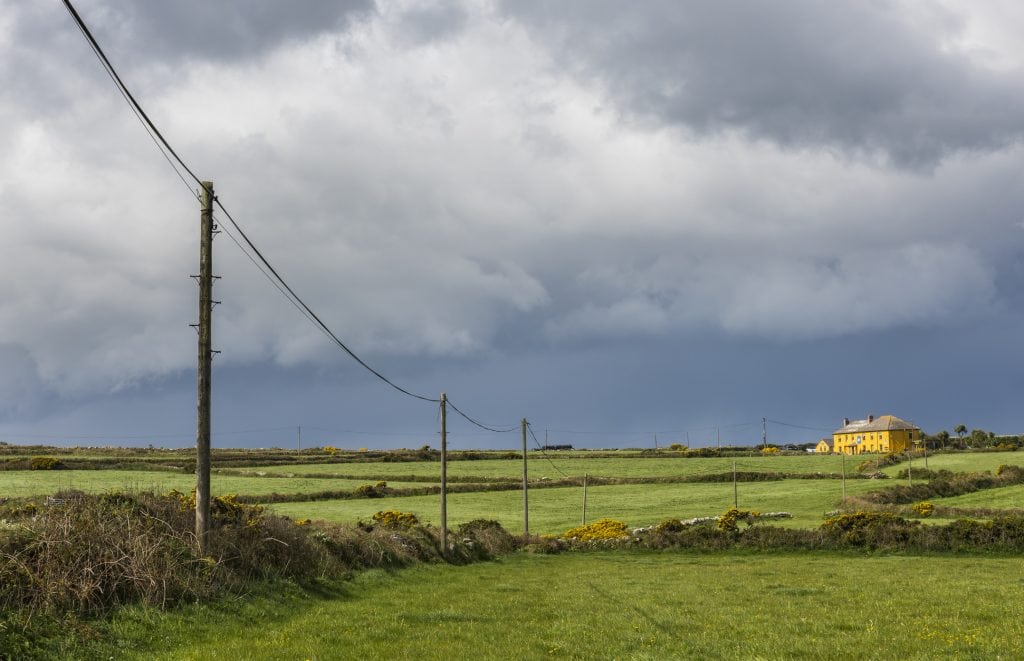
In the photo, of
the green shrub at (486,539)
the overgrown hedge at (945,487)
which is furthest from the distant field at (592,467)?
the green shrub at (486,539)

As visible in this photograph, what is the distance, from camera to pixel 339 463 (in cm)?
12619

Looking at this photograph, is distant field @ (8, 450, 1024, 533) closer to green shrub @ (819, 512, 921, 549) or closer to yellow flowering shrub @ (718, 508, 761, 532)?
yellow flowering shrub @ (718, 508, 761, 532)

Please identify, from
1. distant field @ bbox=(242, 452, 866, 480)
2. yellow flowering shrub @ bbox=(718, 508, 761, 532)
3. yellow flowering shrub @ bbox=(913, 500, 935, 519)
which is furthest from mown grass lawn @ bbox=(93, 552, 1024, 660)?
distant field @ bbox=(242, 452, 866, 480)

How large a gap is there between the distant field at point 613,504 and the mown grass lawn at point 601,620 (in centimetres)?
3438

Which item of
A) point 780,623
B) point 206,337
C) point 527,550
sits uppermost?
point 206,337

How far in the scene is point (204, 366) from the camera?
2511 cm

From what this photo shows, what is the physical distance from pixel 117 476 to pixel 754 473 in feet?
260

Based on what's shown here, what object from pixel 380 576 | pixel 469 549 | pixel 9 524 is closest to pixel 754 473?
pixel 469 549

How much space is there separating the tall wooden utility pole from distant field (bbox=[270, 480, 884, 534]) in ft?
146

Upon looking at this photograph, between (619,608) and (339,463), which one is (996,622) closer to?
(619,608)

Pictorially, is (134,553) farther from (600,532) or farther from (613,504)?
(613,504)

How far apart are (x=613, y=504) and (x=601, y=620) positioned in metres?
68.6

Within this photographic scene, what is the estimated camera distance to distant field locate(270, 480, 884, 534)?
74812 mm

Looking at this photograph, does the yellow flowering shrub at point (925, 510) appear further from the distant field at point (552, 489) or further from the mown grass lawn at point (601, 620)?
the mown grass lawn at point (601, 620)
